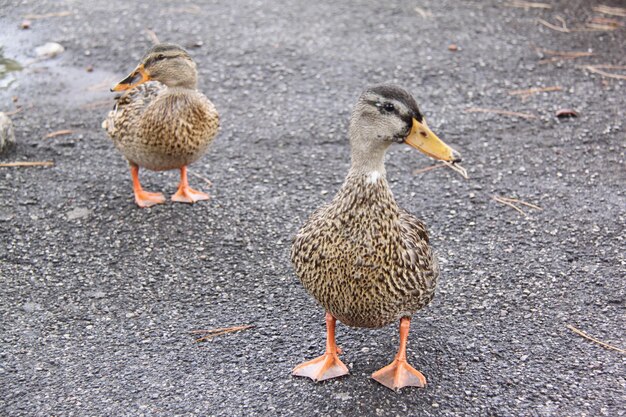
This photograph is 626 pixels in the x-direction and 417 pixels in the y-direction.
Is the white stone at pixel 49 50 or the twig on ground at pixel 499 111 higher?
the twig on ground at pixel 499 111

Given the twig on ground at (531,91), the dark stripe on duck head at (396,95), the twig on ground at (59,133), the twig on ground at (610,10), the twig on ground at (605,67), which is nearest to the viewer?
the dark stripe on duck head at (396,95)

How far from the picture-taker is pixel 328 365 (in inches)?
137

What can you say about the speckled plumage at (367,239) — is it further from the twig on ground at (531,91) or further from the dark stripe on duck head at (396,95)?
the twig on ground at (531,91)

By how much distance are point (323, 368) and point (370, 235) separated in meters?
0.68

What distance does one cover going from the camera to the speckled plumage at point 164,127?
15.1ft

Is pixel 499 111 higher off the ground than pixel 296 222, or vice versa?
pixel 499 111

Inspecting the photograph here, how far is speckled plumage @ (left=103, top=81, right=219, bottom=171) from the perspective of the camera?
4.61 metres

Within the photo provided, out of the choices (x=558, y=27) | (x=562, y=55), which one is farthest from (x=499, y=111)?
(x=558, y=27)

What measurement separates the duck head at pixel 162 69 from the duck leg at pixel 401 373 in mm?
2133

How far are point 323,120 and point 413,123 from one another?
2657 mm

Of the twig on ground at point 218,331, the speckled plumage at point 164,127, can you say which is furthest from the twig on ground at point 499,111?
the twig on ground at point 218,331

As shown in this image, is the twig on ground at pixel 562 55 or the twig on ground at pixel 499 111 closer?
the twig on ground at pixel 499 111

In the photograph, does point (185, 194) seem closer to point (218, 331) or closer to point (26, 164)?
A: point (26, 164)

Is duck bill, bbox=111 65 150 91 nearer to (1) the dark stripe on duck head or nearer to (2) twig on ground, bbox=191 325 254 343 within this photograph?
(2) twig on ground, bbox=191 325 254 343
